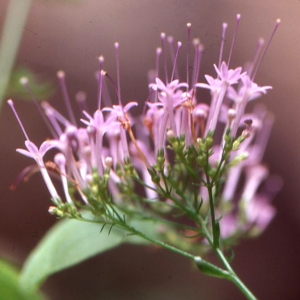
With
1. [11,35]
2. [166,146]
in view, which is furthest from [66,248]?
[11,35]

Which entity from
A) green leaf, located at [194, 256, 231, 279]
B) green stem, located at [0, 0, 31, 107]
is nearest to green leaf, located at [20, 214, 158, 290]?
green leaf, located at [194, 256, 231, 279]

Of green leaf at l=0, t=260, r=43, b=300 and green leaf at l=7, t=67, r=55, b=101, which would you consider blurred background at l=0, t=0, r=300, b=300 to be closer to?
green leaf at l=7, t=67, r=55, b=101

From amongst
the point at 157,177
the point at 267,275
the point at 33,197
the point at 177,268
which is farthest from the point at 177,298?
the point at 157,177

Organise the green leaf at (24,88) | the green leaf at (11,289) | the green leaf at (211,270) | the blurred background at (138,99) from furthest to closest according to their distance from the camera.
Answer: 1. the blurred background at (138,99)
2. the green leaf at (24,88)
3. the green leaf at (11,289)
4. the green leaf at (211,270)

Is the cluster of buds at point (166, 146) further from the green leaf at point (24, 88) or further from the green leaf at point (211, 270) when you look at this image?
the green leaf at point (24, 88)

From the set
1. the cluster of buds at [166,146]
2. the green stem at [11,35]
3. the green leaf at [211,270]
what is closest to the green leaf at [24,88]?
the green stem at [11,35]

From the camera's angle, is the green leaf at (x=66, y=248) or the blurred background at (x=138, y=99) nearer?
the green leaf at (x=66, y=248)

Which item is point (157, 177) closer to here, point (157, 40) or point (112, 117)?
point (112, 117)
